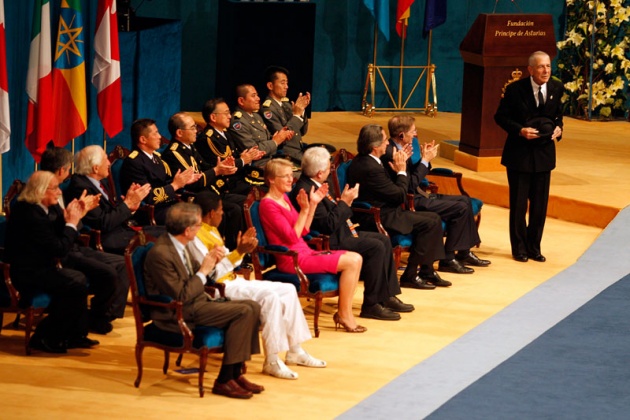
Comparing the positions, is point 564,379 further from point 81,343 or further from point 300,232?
point 81,343

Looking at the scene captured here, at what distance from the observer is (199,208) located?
6.38m

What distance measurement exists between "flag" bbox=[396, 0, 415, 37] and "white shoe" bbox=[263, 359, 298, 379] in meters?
8.47

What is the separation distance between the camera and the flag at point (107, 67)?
9.45 metres

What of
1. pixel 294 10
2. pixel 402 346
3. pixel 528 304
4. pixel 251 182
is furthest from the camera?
pixel 294 10

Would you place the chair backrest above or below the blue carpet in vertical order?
above

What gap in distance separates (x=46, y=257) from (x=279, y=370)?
4.64 feet

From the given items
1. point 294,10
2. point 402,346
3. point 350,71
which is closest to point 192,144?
point 402,346

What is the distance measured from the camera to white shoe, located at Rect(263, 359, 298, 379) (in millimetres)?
6602

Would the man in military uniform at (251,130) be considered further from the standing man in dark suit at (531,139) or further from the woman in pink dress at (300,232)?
the woman in pink dress at (300,232)

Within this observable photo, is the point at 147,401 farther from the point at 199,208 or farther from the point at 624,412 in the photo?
the point at 624,412

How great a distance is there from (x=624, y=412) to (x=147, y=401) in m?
2.39

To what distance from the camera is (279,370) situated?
662 cm

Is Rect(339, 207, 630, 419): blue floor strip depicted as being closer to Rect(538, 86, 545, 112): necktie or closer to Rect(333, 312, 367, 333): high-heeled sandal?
Rect(333, 312, 367, 333): high-heeled sandal

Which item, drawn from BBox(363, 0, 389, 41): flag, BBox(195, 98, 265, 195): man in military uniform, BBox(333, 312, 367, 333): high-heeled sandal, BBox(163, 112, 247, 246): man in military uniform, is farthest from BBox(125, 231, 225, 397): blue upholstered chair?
BBox(363, 0, 389, 41): flag
